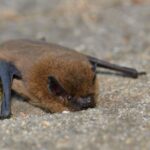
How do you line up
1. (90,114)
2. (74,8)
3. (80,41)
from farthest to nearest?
(74,8)
(80,41)
(90,114)

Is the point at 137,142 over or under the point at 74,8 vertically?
under

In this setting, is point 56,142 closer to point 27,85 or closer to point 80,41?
point 27,85

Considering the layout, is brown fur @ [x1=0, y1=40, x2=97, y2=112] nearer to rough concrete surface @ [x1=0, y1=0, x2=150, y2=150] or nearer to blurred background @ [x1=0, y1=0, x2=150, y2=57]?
→ rough concrete surface @ [x1=0, y1=0, x2=150, y2=150]

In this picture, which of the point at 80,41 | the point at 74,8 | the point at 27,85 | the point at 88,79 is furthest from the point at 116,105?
the point at 74,8

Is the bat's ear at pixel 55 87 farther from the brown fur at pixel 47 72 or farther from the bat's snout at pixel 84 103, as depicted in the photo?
the bat's snout at pixel 84 103

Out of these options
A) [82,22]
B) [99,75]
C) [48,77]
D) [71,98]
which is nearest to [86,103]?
[71,98]

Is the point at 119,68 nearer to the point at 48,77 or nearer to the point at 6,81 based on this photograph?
the point at 48,77

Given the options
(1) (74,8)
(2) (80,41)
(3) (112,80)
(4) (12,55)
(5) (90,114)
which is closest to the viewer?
(5) (90,114)

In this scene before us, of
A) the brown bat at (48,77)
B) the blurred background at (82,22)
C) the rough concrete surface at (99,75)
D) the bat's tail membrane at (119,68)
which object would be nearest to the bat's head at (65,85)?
Result: the brown bat at (48,77)
